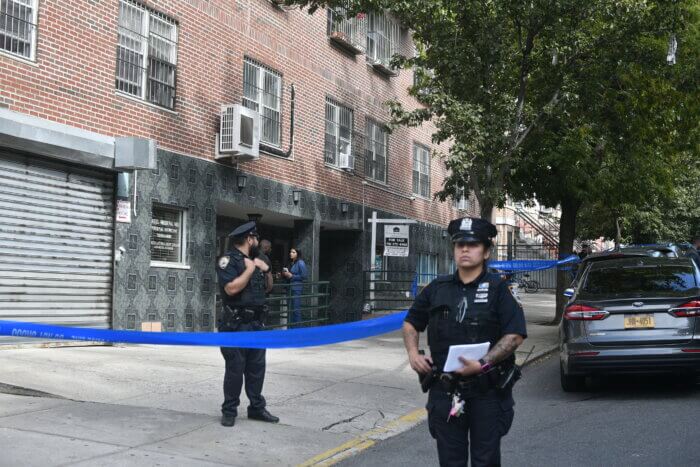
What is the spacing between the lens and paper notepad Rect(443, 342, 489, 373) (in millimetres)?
4551

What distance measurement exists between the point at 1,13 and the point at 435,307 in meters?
9.08

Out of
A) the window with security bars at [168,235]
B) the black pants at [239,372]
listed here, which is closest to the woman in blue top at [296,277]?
the window with security bars at [168,235]

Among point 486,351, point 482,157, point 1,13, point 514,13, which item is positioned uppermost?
point 514,13

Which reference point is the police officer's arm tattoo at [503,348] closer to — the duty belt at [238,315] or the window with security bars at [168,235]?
the duty belt at [238,315]

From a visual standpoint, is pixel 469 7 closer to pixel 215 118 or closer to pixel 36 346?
pixel 215 118

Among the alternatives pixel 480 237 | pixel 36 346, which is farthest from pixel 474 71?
pixel 480 237

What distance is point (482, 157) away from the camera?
1516 cm

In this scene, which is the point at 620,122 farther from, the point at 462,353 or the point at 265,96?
the point at 462,353

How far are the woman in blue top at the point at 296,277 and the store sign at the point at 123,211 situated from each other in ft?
14.9

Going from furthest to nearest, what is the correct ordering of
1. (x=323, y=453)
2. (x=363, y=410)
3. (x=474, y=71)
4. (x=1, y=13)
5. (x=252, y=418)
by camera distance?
(x=474, y=71)
(x=1, y=13)
(x=363, y=410)
(x=252, y=418)
(x=323, y=453)

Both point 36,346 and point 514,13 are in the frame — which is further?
point 514,13

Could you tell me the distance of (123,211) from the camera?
13.3 m

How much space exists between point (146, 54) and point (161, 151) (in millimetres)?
1572

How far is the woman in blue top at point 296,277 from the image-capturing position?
57.4ft
